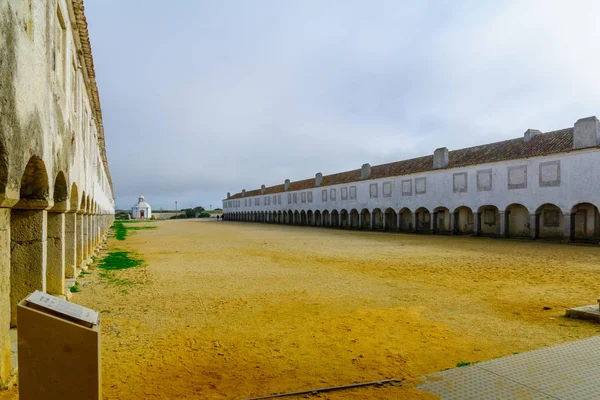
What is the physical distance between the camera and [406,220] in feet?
114

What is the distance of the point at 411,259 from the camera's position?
1380cm

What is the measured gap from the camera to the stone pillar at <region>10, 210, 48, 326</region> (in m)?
5.49

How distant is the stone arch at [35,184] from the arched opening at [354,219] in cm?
3630

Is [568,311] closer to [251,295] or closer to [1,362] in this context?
[251,295]

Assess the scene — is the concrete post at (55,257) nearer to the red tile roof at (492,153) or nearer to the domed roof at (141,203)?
the red tile roof at (492,153)

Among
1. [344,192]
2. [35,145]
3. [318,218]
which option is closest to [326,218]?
[318,218]

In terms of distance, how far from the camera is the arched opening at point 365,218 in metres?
39.2

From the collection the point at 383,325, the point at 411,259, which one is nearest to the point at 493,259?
the point at 411,259

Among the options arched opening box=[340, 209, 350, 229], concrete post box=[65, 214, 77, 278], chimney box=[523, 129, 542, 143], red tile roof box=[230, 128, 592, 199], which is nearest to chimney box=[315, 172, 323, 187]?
arched opening box=[340, 209, 350, 229]

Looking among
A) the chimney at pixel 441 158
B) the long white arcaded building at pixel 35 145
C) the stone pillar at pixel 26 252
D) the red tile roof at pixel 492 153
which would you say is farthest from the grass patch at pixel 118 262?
the chimney at pixel 441 158

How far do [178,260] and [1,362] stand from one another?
10.1 meters

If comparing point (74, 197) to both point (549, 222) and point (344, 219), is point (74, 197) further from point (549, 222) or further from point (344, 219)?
point (344, 219)

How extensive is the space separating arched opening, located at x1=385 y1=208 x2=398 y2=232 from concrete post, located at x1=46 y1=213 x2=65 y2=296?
3100 centimetres

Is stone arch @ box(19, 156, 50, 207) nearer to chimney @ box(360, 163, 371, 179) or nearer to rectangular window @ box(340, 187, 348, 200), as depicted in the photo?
chimney @ box(360, 163, 371, 179)
